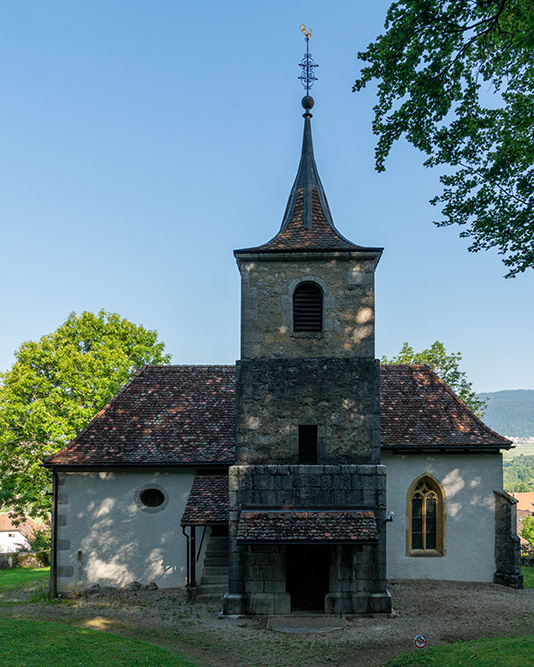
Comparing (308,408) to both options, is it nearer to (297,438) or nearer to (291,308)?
(297,438)

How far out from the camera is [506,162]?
10.3m

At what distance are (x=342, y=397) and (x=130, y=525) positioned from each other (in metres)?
8.46

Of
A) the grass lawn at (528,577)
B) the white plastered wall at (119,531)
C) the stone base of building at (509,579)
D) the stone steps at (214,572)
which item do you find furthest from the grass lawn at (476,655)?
the white plastered wall at (119,531)

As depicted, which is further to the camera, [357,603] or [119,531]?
[119,531]

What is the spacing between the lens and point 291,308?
14.2 m

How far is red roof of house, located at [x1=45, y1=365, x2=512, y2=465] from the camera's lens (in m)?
16.9

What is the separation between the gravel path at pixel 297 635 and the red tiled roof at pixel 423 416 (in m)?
4.49

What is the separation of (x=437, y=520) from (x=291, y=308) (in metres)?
9.12

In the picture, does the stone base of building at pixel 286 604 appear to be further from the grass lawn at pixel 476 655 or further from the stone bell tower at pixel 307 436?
the grass lawn at pixel 476 655

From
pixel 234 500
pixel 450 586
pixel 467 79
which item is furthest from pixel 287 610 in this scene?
pixel 467 79

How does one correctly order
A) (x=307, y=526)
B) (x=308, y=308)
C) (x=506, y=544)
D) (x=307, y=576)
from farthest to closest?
(x=506, y=544) < (x=308, y=308) < (x=307, y=576) < (x=307, y=526)

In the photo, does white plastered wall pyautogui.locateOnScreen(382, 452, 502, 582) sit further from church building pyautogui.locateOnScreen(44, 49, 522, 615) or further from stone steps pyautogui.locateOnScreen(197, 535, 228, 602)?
stone steps pyautogui.locateOnScreen(197, 535, 228, 602)

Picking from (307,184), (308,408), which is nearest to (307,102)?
(307,184)

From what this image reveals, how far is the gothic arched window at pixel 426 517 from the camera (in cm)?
1706
